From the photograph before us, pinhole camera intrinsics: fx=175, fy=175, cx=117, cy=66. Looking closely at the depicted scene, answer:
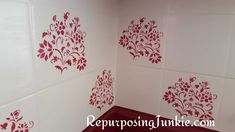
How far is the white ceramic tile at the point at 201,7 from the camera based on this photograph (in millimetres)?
689

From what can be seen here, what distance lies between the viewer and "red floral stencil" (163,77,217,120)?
0.78 m

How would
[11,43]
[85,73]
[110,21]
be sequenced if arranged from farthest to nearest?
[110,21]
[85,73]
[11,43]

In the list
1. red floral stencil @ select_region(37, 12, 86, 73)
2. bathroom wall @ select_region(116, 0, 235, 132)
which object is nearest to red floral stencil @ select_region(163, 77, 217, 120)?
bathroom wall @ select_region(116, 0, 235, 132)

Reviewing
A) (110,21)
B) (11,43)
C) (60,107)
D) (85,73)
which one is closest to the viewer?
(11,43)

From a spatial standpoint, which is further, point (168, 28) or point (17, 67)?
point (168, 28)

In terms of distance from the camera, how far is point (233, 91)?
2.39ft

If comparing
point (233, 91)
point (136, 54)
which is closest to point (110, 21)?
point (136, 54)

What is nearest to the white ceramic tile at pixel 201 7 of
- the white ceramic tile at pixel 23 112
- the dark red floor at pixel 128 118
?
the dark red floor at pixel 128 118

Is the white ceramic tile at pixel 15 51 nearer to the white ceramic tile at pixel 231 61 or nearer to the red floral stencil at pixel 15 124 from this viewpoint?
the red floral stencil at pixel 15 124

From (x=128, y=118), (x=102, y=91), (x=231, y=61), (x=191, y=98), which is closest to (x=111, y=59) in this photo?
(x=102, y=91)

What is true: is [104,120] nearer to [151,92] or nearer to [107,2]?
[151,92]

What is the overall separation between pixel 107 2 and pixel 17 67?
1.64 ft

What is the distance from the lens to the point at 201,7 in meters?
0.73

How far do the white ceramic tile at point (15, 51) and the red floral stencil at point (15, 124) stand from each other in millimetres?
52
